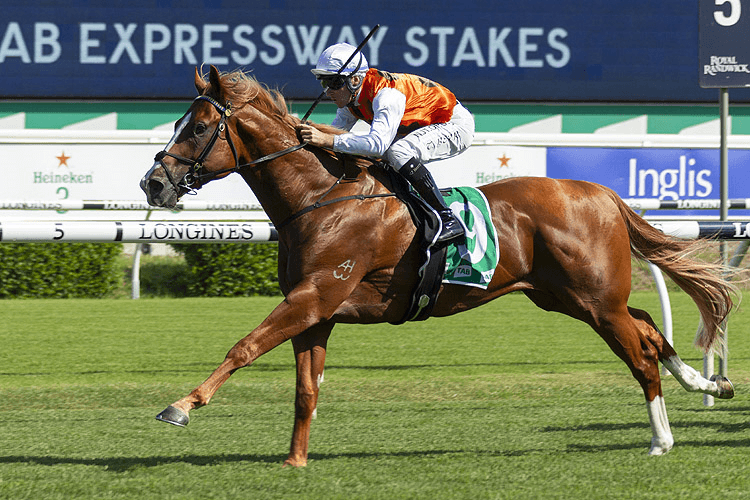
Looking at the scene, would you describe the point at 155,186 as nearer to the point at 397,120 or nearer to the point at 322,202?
the point at 322,202

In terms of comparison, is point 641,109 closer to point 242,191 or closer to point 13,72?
point 242,191

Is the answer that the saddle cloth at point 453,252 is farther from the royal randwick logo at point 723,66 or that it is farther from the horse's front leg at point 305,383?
the royal randwick logo at point 723,66

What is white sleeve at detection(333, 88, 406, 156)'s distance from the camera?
3.87m

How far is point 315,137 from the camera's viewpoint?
394 cm

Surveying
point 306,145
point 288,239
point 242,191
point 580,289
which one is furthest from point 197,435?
point 242,191

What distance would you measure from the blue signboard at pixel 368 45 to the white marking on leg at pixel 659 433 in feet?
40.6

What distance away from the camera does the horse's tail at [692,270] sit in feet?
14.9

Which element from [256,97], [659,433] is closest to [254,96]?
[256,97]

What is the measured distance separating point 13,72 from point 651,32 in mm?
10302

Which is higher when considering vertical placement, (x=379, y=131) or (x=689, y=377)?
(x=379, y=131)

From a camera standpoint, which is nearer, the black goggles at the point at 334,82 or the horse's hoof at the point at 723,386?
the black goggles at the point at 334,82

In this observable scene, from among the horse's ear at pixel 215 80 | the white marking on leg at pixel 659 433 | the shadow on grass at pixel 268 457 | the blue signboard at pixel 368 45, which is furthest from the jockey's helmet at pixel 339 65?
the blue signboard at pixel 368 45

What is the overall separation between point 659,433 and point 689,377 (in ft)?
→ 1.33

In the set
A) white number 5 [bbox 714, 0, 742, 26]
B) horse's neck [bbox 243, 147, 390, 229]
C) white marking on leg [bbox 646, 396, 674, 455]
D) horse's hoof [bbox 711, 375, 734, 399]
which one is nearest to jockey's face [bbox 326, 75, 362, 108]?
horse's neck [bbox 243, 147, 390, 229]
